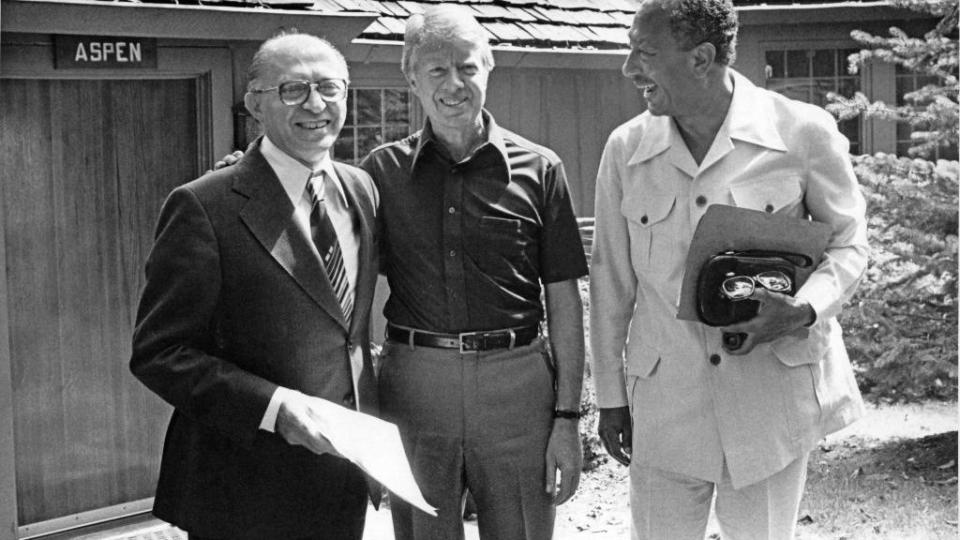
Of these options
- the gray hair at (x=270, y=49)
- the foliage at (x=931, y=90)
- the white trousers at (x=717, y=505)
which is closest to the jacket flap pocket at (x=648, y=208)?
the white trousers at (x=717, y=505)

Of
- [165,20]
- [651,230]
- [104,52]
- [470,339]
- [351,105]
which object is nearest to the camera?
[651,230]

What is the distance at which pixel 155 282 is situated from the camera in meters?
3.36

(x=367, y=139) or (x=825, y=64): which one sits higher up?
(x=825, y=64)

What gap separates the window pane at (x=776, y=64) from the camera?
12.9 m

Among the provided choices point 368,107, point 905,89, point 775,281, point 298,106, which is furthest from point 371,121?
point 905,89

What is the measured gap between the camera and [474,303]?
156 inches

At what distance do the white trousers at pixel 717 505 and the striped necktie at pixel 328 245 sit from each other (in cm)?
107

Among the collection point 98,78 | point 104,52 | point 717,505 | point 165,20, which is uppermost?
point 165,20

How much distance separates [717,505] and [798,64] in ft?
32.2

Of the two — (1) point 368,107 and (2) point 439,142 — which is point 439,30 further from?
(1) point 368,107

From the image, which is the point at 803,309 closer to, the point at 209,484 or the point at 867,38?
the point at 209,484

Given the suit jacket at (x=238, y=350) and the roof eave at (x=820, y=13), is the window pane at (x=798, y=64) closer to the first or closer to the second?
the roof eave at (x=820, y=13)

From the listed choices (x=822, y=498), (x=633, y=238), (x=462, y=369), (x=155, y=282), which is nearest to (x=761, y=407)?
(x=633, y=238)

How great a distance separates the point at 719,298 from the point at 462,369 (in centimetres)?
86
